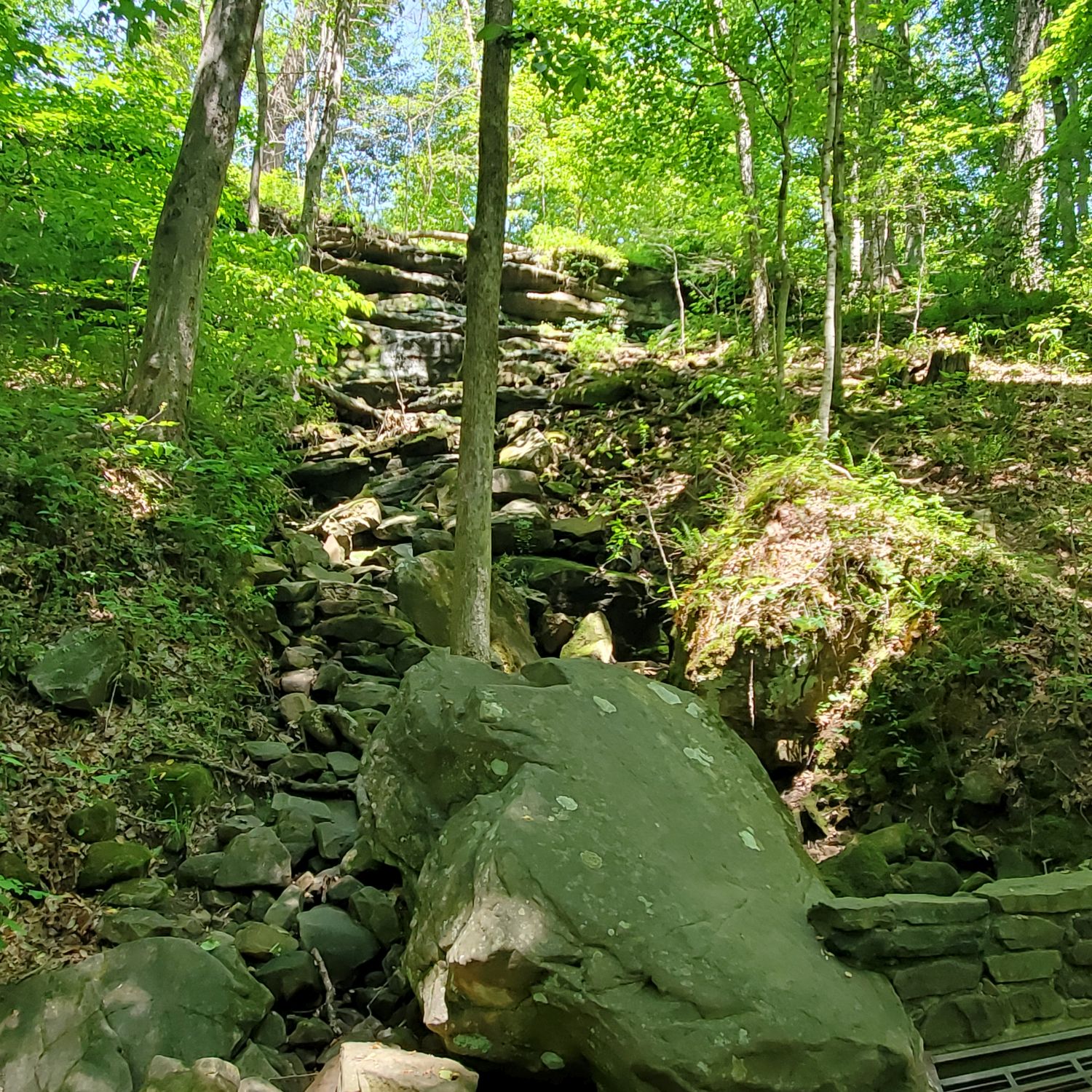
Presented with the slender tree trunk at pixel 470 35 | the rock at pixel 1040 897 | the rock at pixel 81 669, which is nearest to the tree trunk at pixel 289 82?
the slender tree trunk at pixel 470 35

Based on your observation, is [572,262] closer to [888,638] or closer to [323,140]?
[323,140]

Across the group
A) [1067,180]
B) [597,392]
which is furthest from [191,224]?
[1067,180]

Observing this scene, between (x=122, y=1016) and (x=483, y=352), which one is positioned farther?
(x=483, y=352)

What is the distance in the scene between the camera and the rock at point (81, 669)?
13.8 ft

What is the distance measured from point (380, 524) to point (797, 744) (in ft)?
18.7

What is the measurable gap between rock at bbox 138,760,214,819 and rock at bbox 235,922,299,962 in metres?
0.95

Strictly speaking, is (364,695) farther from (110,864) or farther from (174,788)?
(110,864)

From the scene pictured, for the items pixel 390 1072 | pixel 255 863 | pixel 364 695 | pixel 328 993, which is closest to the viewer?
pixel 390 1072

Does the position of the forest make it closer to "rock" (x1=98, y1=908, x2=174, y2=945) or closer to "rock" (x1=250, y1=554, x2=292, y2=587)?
"rock" (x1=98, y1=908, x2=174, y2=945)

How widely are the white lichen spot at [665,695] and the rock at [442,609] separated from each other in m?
3.08

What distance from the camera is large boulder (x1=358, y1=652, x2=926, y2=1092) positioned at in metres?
2.47

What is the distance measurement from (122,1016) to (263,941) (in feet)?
2.67

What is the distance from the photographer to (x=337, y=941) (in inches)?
140

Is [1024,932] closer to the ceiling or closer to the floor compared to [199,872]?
closer to the ceiling
